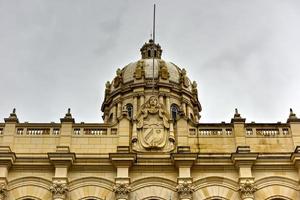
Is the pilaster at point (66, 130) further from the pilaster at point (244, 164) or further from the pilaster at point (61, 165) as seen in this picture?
the pilaster at point (244, 164)

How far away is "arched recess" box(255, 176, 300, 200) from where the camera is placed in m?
30.5

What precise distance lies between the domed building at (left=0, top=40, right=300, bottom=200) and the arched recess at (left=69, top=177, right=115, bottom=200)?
0.06 meters

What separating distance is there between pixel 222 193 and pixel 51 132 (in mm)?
11508

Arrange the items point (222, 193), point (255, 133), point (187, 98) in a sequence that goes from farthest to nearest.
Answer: point (187, 98) < point (255, 133) < point (222, 193)

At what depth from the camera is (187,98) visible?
52906 mm

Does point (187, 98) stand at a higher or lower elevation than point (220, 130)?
higher

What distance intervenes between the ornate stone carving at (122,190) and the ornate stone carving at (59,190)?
9.44ft

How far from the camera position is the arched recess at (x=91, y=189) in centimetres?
3056

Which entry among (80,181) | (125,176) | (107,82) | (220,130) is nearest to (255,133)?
(220,130)

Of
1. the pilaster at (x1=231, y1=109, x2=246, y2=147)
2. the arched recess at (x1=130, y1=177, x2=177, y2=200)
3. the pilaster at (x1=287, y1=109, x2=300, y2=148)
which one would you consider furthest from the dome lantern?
the arched recess at (x1=130, y1=177, x2=177, y2=200)

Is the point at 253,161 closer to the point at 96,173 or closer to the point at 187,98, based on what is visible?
the point at 96,173

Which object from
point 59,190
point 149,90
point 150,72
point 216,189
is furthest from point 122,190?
point 150,72

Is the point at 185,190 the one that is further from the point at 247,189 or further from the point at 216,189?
the point at 247,189

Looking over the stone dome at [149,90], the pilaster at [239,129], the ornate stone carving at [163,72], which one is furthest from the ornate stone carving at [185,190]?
the ornate stone carving at [163,72]
